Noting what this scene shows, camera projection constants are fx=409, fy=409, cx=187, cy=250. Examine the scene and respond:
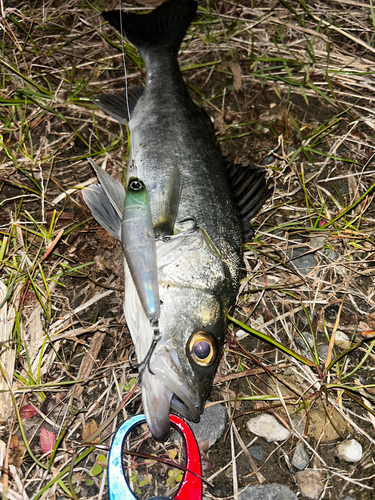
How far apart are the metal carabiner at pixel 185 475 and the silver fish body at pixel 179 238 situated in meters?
0.25

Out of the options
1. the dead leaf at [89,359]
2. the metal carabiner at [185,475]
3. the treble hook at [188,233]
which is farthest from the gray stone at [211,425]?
the treble hook at [188,233]

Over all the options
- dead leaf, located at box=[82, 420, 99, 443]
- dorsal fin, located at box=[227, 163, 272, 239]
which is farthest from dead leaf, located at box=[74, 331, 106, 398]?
dorsal fin, located at box=[227, 163, 272, 239]

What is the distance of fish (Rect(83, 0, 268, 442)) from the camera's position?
98.7 inches

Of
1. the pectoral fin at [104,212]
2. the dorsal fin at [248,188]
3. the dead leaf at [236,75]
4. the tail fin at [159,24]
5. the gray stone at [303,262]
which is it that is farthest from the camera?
the dead leaf at [236,75]

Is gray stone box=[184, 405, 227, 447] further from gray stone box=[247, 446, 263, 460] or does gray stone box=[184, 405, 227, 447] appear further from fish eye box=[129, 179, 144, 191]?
fish eye box=[129, 179, 144, 191]

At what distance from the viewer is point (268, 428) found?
2969mm

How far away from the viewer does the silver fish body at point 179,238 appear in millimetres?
2500

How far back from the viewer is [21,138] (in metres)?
3.77

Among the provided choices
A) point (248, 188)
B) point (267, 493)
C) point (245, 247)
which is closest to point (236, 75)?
point (248, 188)

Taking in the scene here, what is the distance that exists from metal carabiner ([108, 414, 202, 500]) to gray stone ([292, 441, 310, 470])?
69 centimetres

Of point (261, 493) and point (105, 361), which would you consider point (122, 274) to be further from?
point (261, 493)

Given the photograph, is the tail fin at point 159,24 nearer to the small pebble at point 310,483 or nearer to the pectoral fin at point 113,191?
the pectoral fin at point 113,191

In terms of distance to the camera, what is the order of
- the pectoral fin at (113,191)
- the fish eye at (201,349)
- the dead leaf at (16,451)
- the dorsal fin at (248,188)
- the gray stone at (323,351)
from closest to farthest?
the fish eye at (201,349) < the dead leaf at (16,451) < the pectoral fin at (113,191) < the gray stone at (323,351) < the dorsal fin at (248,188)

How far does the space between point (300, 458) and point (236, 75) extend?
12.0ft
